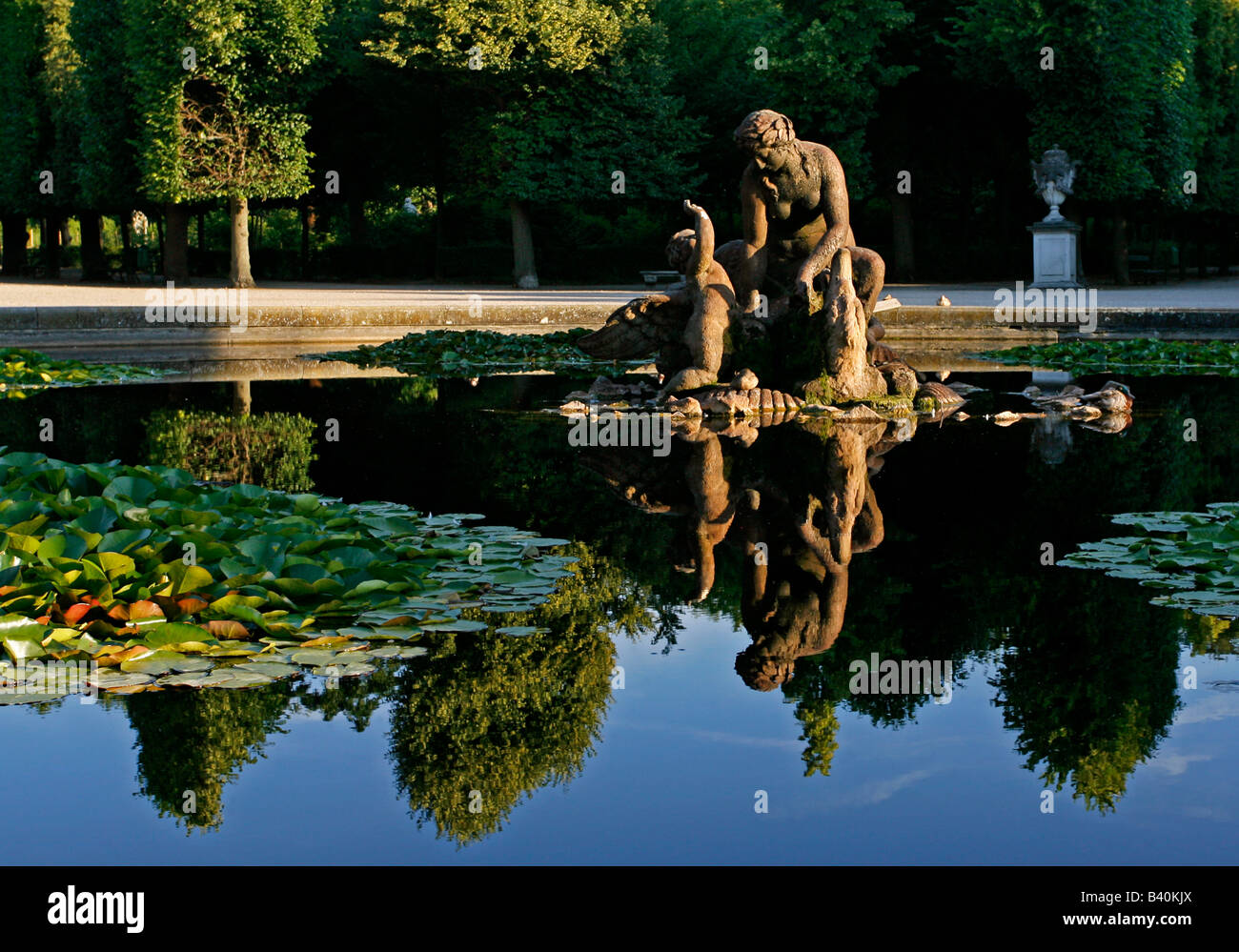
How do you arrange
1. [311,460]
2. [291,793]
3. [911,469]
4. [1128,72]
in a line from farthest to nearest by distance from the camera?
[1128,72] → [311,460] → [911,469] → [291,793]

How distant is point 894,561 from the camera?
625 centimetres

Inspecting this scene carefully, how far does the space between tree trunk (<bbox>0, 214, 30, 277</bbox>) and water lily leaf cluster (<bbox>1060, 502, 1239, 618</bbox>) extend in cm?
4568

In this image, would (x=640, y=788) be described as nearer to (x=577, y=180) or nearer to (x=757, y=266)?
(x=757, y=266)

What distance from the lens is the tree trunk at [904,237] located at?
34750 mm

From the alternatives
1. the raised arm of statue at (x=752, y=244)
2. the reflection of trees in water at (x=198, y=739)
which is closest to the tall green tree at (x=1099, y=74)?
the raised arm of statue at (x=752, y=244)

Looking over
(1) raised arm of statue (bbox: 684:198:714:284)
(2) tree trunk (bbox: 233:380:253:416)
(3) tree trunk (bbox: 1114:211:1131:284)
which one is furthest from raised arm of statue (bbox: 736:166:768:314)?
(3) tree trunk (bbox: 1114:211:1131:284)

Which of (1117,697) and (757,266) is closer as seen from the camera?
(1117,697)

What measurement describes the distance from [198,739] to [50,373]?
38.8 feet

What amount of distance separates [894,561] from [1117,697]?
1898 mm

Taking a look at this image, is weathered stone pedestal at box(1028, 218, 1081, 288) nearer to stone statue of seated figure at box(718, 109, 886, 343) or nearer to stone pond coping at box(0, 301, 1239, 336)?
stone pond coping at box(0, 301, 1239, 336)

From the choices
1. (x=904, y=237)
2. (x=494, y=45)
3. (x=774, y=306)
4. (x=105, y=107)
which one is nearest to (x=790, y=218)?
(x=774, y=306)

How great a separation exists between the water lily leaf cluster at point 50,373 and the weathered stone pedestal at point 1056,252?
18.7 m

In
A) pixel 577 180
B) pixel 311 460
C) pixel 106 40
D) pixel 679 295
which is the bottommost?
A: pixel 311 460

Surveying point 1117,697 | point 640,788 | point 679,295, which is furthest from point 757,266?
point 640,788
